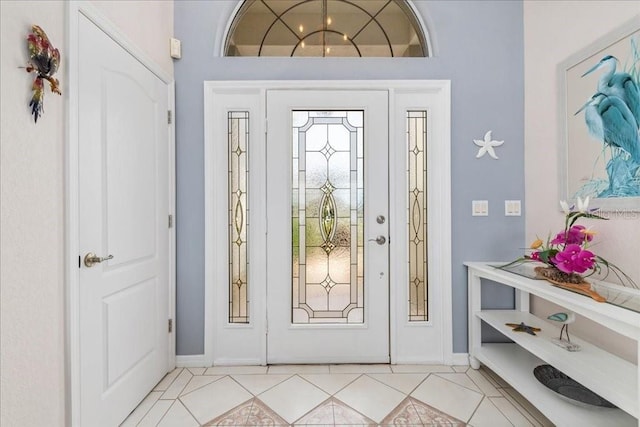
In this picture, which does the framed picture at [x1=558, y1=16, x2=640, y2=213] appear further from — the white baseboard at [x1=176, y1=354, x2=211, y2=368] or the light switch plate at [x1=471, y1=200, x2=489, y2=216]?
the white baseboard at [x1=176, y1=354, x2=211, y2=368]

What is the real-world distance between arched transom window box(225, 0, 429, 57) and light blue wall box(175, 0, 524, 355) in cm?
10

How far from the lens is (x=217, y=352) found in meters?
2.34

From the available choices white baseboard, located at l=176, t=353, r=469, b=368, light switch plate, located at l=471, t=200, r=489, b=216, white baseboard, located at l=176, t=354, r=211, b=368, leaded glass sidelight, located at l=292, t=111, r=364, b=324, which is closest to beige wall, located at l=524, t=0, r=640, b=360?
light switch plate, located at l=471, t=200, r=489, b=216

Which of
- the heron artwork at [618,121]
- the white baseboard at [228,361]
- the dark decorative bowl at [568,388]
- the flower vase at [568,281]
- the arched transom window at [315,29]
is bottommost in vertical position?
the white baseboard at [228,361]

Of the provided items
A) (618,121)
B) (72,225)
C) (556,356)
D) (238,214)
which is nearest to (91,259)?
(72,225)

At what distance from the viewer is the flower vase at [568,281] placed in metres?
1.48

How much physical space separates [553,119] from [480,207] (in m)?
0.72

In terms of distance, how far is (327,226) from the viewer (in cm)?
236

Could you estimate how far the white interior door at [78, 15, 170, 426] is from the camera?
1.47 m

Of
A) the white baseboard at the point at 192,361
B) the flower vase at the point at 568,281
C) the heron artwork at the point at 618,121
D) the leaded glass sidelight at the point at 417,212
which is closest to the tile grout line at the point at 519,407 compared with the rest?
the leaded glass sidelight at the point at 417,212

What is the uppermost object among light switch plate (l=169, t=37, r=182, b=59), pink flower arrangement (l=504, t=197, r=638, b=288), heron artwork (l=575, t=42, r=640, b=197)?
light switch plate (l=169, t=37, r=182, b=59)

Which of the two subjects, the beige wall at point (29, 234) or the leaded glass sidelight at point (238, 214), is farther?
the leaded glass sidelight at point (238, 214)

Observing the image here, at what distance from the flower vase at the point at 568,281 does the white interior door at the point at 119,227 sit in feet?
7.55

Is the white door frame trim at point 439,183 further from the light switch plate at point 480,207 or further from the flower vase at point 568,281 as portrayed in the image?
the flower vase at point 568,281
